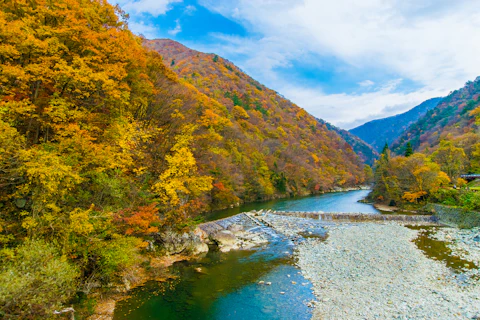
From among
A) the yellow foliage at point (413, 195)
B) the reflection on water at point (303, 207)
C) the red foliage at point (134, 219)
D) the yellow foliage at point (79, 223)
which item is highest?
the yellow foliage at point (79, 223)

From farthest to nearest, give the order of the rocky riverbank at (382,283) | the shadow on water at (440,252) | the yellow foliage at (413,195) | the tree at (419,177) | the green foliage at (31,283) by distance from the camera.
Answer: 1. the yellow foliage at (413,195)
2. the tree at (419,177)
3. the shadow on water at (440,252)
4. the rocky riverbank at (382,283)
5. the green foliage at (31,283)

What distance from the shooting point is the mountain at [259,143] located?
47.1m

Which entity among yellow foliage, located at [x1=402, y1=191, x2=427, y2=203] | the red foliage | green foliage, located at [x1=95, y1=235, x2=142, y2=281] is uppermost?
the red foliage

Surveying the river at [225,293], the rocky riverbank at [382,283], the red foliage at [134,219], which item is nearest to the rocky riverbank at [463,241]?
the rocky riverbank at [382,283]

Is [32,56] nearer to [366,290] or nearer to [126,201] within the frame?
[126,201]

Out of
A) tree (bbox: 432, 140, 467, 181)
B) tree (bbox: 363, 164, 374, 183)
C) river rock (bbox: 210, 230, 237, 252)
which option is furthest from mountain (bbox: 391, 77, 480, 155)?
river rock (bbox: 210, 230, 237, 252)

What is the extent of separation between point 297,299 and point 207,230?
40.3 ft

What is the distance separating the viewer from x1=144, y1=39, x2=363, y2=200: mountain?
154 ft

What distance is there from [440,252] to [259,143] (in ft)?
156

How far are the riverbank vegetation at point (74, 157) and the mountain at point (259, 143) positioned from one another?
1106cm

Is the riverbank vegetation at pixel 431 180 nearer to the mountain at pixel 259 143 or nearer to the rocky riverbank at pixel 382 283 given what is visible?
the rocky riverbank at pixel 382 283

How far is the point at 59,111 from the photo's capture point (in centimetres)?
1150

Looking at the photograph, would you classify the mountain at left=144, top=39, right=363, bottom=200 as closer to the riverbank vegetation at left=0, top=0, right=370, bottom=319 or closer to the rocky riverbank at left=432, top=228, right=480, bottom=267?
the riverbank vegetation at left=0, top=0, right=370, bottom=319

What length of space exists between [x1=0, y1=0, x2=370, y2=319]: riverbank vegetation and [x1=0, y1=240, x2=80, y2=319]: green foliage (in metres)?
0.03
